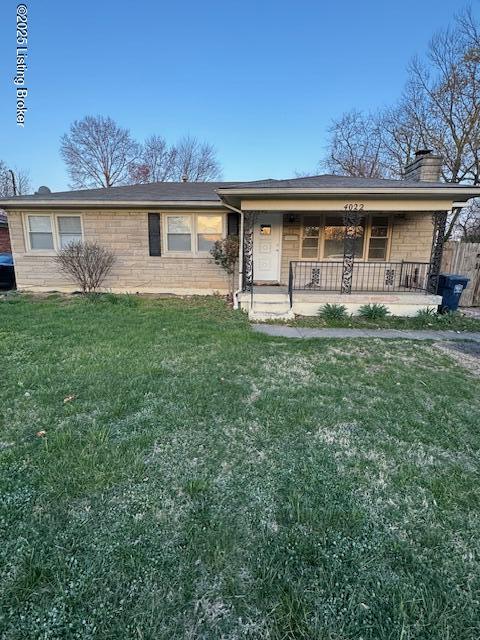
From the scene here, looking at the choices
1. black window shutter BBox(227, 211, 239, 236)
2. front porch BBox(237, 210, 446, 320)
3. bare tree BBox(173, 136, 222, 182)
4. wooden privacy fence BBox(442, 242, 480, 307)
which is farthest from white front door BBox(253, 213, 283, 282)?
bare tree BBox(173, 136, 222, 182)

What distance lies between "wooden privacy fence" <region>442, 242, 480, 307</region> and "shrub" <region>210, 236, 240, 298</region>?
20.2ft

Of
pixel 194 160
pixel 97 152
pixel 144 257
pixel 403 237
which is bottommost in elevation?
pixel 144 257

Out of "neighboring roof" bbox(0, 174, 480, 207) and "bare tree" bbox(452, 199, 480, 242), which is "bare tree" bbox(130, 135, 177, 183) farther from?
"bare tree" bbox(452, 199, 480, 242)

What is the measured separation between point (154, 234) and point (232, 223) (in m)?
2.40

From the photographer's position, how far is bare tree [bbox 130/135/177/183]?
105 ft

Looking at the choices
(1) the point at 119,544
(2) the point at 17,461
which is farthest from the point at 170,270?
(1) the point at 119,544

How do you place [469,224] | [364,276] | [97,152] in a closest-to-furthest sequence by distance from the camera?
[364,276] < [469,224] < [97,152]

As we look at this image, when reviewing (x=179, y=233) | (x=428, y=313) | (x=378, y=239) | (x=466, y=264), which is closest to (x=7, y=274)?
(x=179, y=233)

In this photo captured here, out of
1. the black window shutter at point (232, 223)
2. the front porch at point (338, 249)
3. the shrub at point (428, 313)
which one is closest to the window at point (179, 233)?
the black window shutter at point (232, 223)

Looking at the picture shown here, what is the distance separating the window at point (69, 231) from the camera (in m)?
10.0

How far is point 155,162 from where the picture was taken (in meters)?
33.1

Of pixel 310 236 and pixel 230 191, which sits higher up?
pixel 230 191

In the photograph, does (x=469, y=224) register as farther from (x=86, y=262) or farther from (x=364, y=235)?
(x=86, y=262)

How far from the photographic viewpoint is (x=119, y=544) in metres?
1.75
